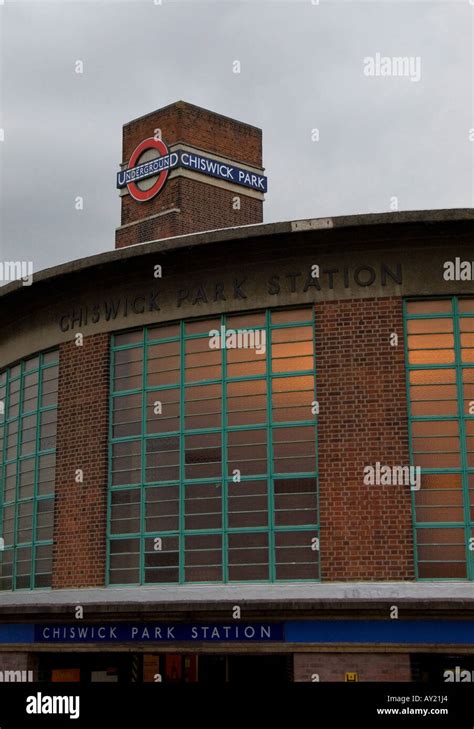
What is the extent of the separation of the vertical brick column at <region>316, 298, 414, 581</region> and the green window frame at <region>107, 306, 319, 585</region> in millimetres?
321

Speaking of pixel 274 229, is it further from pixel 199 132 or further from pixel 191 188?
pixel 199 132

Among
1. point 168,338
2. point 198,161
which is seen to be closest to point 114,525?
point 168,338

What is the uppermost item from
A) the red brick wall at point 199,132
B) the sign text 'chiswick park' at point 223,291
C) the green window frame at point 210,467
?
the red brick wall at point 199,132

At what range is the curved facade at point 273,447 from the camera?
17891mm

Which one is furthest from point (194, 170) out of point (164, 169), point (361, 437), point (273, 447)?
point (361, 437)

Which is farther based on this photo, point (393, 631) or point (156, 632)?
point (156, 632)

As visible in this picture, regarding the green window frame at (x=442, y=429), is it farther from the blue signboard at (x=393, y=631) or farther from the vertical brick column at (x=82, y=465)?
the vertical brick column at (x=82, y=465)

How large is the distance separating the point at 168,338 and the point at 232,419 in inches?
87.5

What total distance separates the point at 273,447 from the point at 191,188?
55.5 feet

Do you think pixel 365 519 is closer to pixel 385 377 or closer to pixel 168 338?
pixel 385 377

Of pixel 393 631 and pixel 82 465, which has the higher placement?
pixel 82 465

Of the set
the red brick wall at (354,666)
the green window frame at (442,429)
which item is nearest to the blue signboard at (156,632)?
the red brick wall at (354,666)

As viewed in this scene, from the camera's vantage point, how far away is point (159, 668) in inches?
859

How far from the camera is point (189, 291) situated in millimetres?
20344
